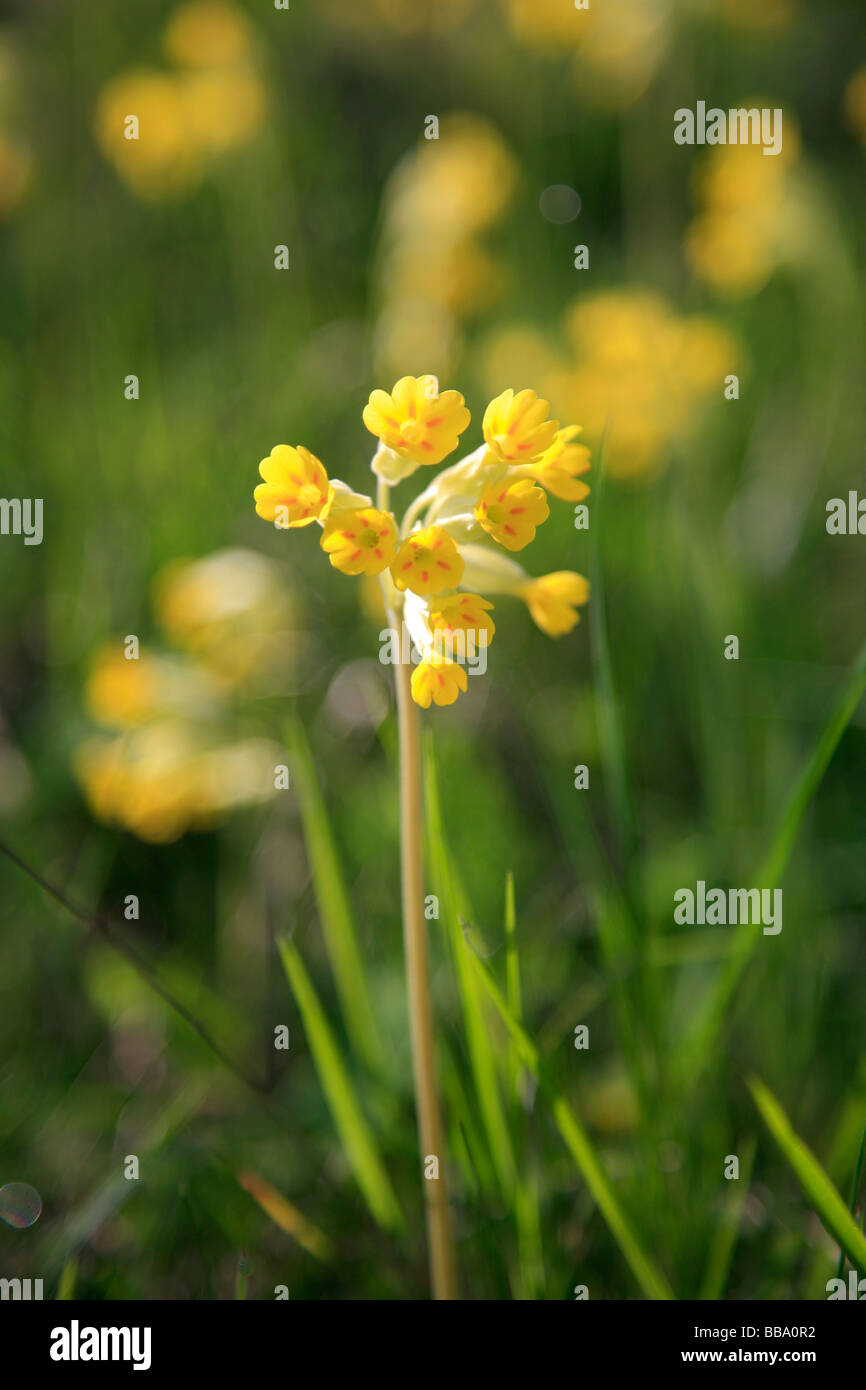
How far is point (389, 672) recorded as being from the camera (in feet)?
7.51

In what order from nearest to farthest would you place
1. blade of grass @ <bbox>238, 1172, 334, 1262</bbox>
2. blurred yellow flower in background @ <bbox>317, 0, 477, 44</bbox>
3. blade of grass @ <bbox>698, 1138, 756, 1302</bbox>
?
blade of grass @ <bbox>698, 1138, 756, 1302</bbox> < blade of grass @ <bbox>238, 1172, 334, 1262</bbox> < blurred yellow flower in background @ <bbox>317, 0, 477, 44</bbox>

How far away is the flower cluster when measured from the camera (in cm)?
103

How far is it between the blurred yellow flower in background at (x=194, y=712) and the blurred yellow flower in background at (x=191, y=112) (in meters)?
2.33

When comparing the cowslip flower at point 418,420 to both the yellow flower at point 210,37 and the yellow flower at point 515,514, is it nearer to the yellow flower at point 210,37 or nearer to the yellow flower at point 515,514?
the yellow flower at point 515,514

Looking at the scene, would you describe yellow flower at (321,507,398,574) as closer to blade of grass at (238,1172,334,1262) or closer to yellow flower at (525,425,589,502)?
yellow flower at (525,425,589,502)

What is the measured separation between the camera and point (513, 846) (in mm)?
2158

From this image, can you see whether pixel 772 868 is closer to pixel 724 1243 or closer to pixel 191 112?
pixel 724 1243

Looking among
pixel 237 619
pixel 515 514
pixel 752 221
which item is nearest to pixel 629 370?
pixel 752 221

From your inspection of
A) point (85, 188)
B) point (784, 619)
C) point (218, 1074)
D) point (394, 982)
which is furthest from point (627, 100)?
point (218, 1074)

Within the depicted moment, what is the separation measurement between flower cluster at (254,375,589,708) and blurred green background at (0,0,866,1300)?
222 mm

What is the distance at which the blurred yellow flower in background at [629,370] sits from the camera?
288cm

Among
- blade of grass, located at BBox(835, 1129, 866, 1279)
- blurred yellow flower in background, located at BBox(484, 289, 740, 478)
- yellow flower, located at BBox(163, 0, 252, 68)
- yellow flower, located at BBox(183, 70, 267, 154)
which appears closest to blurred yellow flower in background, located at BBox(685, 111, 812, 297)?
blurred yellow flower in background, located at BBox(484, 289, 740, 478)

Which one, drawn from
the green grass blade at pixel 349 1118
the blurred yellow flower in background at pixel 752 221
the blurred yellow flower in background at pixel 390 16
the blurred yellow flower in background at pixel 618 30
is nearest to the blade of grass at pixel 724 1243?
the green grass blade at pixel 349 1118
